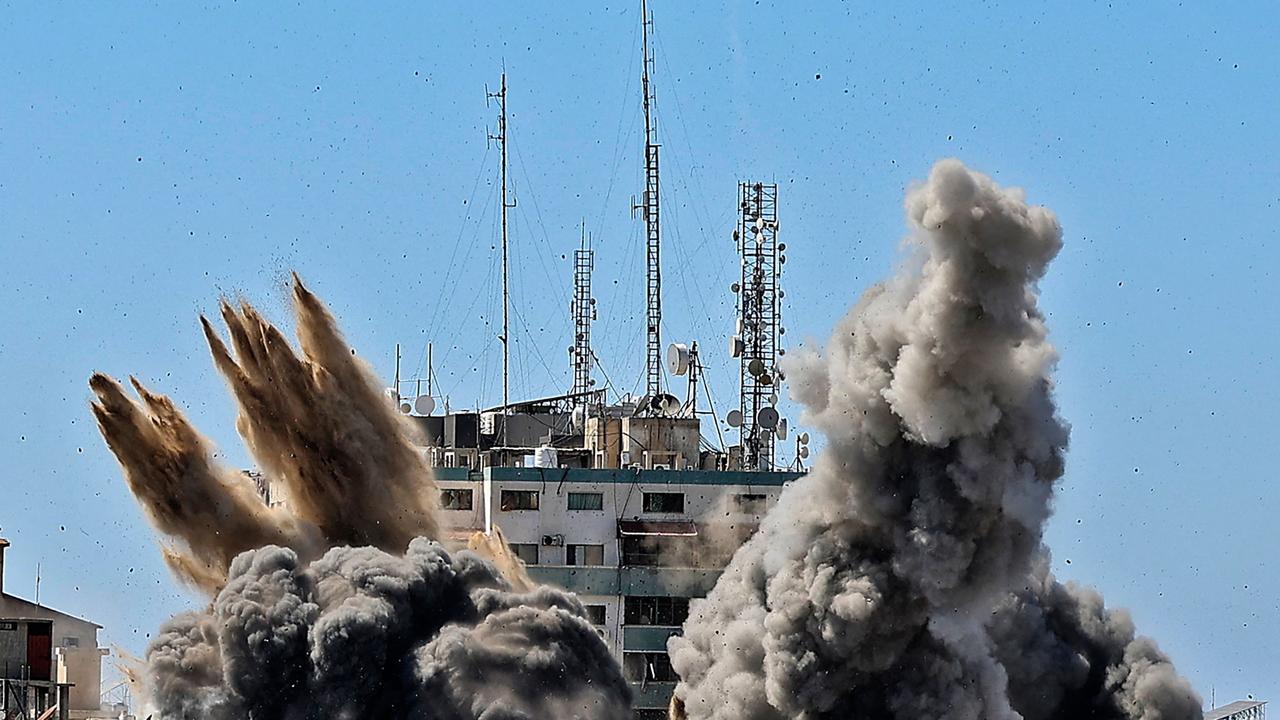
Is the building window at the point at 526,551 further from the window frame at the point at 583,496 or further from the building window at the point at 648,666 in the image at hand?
the building window at the point at 648,666

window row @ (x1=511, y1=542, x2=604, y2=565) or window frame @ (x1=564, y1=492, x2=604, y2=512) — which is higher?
window frame @ (x1=564, y1=492, x2=604, y2=512)

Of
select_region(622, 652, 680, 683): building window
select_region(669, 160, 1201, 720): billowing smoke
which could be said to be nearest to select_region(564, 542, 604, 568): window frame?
select_region(622, 652, 680, 683): building window

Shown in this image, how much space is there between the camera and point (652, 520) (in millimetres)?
78688

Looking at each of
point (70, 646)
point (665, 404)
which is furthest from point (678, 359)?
point (70, 646)

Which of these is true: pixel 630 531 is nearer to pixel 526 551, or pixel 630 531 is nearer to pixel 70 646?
pixel 526 551

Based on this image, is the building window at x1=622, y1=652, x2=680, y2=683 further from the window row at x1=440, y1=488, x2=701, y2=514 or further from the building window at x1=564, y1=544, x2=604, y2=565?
the window row at x1=440, y1=488, x2=701, y2=514

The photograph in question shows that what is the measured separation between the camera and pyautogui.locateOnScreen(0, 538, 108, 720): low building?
8350cm

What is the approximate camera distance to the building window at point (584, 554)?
257 feet

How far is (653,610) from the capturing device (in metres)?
77.4

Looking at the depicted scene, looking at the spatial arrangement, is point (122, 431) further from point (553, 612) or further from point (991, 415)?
point (991, 415)

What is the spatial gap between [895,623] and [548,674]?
395 inches

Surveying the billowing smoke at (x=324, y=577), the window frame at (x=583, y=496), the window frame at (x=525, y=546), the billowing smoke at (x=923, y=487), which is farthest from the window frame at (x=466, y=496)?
the billowing smoke at (x=923, y=487)

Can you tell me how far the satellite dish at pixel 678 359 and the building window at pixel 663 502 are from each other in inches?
192

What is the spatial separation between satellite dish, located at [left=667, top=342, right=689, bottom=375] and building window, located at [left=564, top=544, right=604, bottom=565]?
265 inches
